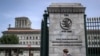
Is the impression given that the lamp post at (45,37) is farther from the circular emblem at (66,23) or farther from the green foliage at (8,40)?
the green foliage at (8,40)

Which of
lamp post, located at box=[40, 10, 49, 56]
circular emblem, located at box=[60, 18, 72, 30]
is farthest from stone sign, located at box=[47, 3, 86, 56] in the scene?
lamp post, located at box=[40, 10, 49, 56]

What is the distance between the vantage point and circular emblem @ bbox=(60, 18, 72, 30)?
12.6m

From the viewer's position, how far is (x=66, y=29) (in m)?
12.6

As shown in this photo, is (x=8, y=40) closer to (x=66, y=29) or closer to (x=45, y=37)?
(x=45, y=37)

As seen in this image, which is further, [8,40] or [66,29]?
[8,40]

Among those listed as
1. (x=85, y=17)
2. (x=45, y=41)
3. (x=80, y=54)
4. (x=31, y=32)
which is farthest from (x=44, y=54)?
(x=31, y=32)

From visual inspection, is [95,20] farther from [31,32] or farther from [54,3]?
[31,32]

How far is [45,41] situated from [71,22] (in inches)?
55.3

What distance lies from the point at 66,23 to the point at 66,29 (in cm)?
26

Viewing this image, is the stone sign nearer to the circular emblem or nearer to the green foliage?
the circular emblem

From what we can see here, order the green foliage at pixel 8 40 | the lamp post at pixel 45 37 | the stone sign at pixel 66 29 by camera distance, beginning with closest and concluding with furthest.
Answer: the stone sign at pixel 66 29, the lamp post at pixel 45 37, the green foliage at pixel 8 40

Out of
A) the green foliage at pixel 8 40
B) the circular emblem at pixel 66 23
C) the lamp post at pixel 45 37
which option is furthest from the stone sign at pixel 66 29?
the green foliage at pixel 8 40

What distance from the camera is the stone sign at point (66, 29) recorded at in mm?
12453

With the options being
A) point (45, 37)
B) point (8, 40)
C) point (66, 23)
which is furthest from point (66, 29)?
point (8, 40)
